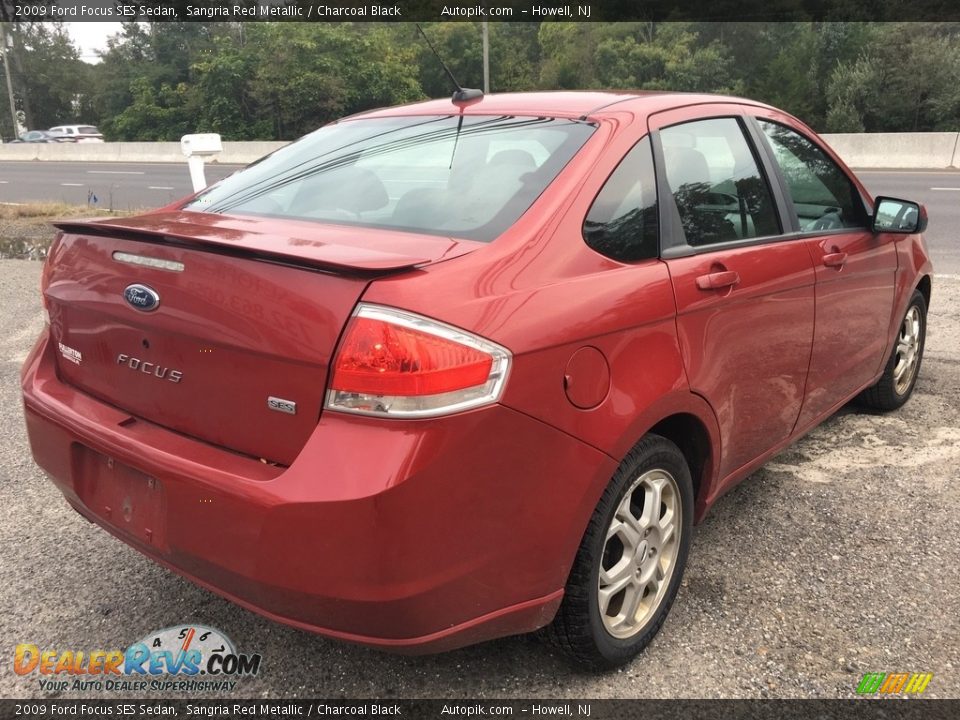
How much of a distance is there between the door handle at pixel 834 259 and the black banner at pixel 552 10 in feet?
114

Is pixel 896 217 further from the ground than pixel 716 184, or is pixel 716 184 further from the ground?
pixel 716 184

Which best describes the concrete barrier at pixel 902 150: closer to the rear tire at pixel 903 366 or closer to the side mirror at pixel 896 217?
the rear tire at pixel 903 366

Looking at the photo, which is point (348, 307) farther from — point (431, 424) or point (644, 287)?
point (644, 287)

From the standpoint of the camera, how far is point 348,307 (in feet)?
5.96

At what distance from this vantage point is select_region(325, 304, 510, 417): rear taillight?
1760 mm

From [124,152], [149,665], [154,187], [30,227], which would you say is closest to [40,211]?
[30,227]

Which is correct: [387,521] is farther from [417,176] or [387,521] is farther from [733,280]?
[733,280]

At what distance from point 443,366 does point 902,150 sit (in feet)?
74.2

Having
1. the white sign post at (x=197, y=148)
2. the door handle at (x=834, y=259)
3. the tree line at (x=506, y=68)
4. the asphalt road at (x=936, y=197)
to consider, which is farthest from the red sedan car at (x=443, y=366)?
the tree line at (x=506, y=68)

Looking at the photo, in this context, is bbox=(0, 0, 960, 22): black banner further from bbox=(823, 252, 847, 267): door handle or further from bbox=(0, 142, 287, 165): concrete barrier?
bbox=(823, 252, 847, 267): door handle

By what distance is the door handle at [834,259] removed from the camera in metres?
3.16

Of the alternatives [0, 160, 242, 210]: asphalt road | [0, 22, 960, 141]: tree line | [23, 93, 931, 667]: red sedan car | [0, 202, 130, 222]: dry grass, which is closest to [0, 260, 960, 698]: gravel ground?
[23, 93, 931, 667]: red sedan car

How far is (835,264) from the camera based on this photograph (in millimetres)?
3227

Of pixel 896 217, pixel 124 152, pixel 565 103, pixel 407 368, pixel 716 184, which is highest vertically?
pixel 124 152
